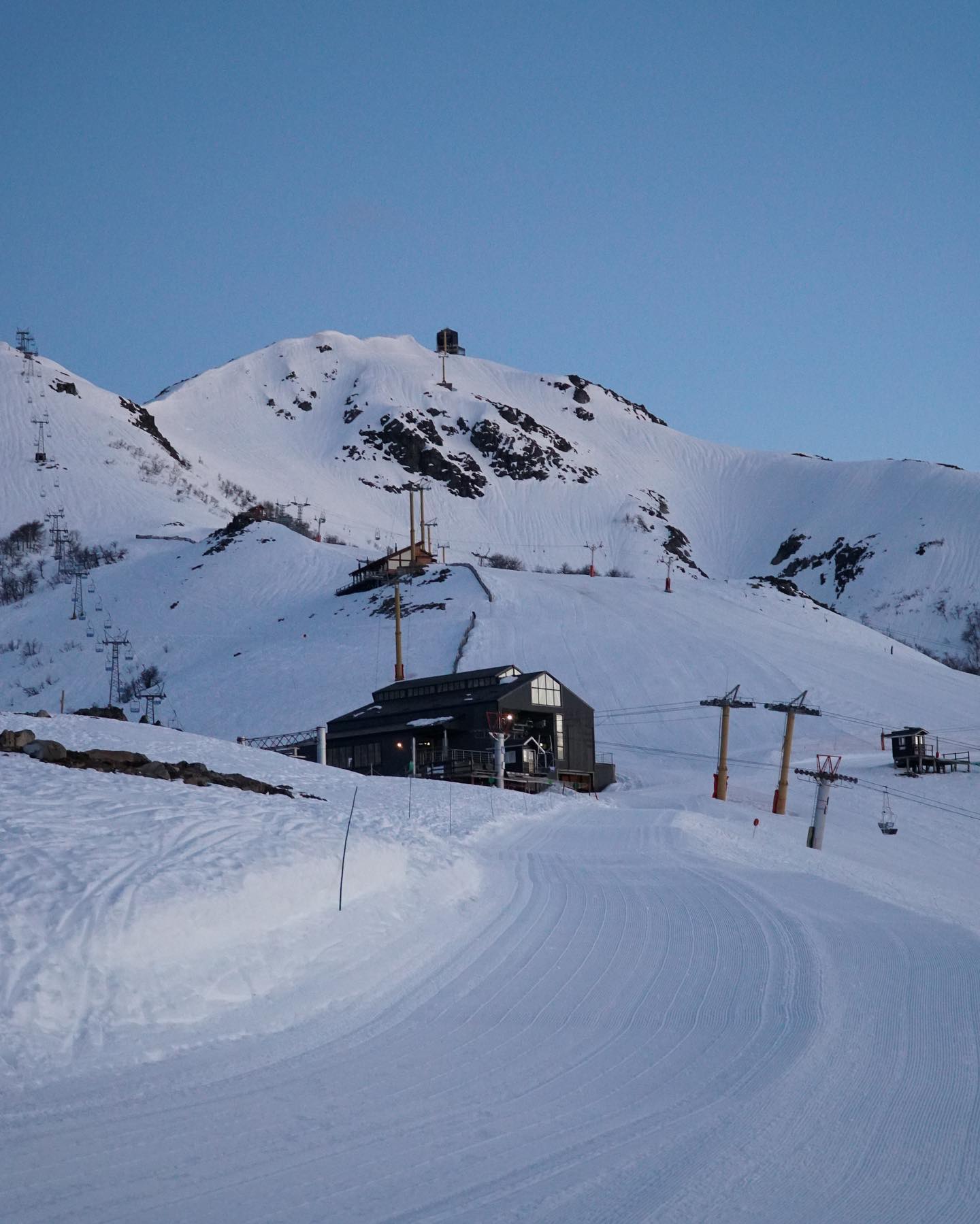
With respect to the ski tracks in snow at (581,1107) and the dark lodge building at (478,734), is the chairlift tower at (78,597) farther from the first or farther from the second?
the ski tracks in snow at (581,1107)

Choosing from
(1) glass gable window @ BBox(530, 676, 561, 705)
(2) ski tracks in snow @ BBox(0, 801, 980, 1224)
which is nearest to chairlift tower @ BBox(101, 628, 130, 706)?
(1) glass gable window @ BBox(530, 676, 561, 705)

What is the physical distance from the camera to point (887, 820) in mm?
40312

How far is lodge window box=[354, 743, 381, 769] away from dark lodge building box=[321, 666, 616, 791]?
1.6 inches

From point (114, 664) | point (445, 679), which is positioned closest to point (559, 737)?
point (445, 679)

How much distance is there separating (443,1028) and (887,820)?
3546 centimetres

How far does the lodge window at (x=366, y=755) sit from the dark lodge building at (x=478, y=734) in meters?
0.04

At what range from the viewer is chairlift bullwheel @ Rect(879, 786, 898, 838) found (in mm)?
38344

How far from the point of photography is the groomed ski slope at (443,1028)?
19.0ft

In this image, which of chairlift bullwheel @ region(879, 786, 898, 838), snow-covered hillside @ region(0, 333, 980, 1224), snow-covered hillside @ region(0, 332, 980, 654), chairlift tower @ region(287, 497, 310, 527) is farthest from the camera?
chairlift tower @ region(287, 497, 310, 527)

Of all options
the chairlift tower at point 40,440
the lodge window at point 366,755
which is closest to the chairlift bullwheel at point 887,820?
the lodge window at point 366,755

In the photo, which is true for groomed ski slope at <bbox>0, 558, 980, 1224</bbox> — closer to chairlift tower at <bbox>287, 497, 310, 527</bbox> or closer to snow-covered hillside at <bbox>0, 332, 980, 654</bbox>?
snow-covered hillside at <bbox>0, 332, 980, 654</bbox>

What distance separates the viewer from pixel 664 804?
37000mm

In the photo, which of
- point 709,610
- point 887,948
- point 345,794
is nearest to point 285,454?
point 709,610

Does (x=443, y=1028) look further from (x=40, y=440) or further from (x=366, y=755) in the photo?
(x=40, y=440)
